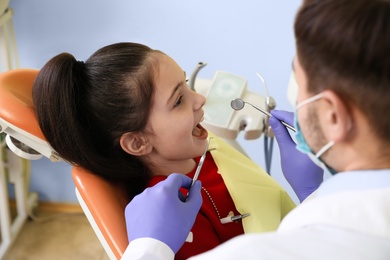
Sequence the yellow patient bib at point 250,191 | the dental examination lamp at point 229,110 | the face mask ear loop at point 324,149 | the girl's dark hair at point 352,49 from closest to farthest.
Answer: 1. the girl's dark hair at point 352,49
2. the face mask ear loop at point 324,149
3. the yellow patient bib at point 250,191
4. the dental examination lamp at point 229,110

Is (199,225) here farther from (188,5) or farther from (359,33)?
(188,5)

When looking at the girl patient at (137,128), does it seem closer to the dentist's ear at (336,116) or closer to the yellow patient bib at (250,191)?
the yellow patient bib at (250,191)

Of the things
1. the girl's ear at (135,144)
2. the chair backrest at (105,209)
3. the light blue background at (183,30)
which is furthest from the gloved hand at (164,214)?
the light blue background at (183,30)

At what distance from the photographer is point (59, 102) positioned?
4.17 ft

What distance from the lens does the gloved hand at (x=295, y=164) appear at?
4.67 ft

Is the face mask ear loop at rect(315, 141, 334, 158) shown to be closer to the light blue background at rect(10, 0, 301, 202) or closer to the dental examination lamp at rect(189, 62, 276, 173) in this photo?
the dental examination lamp at rect(189, 62, 276, 173)

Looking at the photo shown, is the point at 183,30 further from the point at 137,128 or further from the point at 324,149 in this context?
the point at 324,149

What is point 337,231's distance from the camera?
819mm

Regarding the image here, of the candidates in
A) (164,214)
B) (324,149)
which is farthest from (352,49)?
(164,214)

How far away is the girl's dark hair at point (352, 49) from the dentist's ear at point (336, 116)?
1cm

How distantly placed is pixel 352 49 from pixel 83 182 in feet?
2.47

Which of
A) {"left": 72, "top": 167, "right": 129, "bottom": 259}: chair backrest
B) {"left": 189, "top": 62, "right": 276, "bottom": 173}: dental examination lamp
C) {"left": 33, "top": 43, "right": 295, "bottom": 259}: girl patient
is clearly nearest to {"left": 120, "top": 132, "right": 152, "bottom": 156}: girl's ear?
{"left": 33, "top": 43, "right": 295, "bottom": 259}: girl patient

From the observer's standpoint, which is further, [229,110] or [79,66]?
[229,110]

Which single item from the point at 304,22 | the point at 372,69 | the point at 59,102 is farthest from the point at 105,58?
the point at 372,69
